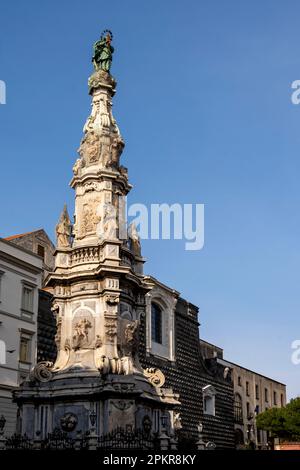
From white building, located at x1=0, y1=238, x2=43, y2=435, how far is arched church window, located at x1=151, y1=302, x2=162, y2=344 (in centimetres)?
1203

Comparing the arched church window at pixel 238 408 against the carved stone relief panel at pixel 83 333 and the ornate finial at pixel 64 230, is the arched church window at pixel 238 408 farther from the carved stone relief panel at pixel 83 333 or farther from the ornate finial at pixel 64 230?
the carved stone relief panel at pixel 83 333

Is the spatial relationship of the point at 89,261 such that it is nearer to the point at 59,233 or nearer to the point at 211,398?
the point at 59,233

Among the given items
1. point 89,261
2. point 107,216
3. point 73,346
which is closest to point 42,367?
point 73,346

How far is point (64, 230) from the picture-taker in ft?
83.6

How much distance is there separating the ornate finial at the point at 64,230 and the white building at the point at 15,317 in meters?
13.6

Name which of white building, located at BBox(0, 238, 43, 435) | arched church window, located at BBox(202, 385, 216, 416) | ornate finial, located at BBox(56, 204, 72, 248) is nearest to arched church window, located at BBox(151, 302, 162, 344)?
arched church window, located at BBox(202, 385, 216, 416)

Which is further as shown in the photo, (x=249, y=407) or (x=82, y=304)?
(x=249, y=407)

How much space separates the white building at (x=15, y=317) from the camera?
3650 centimetres

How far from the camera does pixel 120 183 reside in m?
25.9

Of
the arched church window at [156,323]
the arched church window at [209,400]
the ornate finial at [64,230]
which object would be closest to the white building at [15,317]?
the arched church window at [156,323]

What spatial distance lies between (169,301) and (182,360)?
499 centimetres
